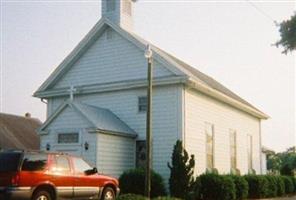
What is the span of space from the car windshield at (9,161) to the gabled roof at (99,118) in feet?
23.5

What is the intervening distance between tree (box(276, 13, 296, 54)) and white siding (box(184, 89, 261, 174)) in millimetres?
5916

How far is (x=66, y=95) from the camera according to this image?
27297 mm

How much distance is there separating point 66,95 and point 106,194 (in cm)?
1077

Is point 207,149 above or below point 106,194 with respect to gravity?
above

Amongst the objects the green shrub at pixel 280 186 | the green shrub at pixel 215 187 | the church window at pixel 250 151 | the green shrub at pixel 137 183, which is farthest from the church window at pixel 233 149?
the green shrub at pixel 137 183

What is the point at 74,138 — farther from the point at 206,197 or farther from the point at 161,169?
the point at 206,197

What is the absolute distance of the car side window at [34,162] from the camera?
14375 mm

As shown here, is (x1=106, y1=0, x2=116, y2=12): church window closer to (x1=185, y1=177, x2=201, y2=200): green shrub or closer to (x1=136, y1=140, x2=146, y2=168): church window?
(x1=136, y1=140, x2=146, y2=168): church window

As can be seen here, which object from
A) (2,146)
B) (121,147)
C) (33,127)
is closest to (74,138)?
(121,147)

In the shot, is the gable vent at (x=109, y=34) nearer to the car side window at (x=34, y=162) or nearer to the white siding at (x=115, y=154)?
the white siding at (x=115, y=154)

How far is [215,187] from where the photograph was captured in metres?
21.8

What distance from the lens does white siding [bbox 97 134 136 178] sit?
71.3 ft

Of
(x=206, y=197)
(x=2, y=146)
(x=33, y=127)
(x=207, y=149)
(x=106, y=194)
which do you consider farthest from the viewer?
(x=33, y=127)

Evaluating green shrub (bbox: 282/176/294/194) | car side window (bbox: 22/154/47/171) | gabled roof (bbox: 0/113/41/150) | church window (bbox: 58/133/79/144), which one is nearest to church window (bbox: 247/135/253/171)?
green shrub (bbox: 282/176/294/194)
